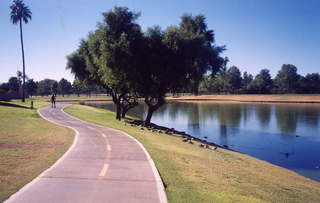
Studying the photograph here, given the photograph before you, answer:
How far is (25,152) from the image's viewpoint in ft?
40.1

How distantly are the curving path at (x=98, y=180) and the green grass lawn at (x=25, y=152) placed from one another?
15.9 inches

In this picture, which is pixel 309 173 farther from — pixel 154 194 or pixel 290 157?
pixel 154 194

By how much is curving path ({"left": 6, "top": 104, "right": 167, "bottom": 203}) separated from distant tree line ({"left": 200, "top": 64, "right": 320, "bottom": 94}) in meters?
104

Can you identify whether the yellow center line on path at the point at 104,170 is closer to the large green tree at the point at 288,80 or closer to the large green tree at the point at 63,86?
the large green tree at the point at 288,80

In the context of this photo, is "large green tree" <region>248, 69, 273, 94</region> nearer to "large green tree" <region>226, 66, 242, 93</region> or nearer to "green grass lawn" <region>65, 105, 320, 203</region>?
"large green tree" <region>226, 66, 242, 93</region>

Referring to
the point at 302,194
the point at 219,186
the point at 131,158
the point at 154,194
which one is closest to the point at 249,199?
the point at 219,186

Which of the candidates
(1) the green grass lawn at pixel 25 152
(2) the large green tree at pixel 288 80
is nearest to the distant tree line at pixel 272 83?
(2) the large green tree at pixel 288 80

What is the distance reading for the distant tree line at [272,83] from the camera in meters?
117

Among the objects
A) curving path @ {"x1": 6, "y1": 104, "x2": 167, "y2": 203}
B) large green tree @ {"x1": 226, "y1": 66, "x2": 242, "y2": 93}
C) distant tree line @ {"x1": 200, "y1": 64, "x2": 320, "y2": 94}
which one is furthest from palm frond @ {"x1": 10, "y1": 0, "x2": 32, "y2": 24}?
large green tree @ {"x1": 226, "y1": 66, "x2": 242, "y2": 93}

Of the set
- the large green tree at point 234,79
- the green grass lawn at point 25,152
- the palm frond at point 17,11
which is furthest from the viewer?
the large green tree at point 234,79

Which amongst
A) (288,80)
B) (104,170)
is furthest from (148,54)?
(288,80)

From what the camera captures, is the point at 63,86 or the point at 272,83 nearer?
the point at 272,83

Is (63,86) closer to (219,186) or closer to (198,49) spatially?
(198,49)

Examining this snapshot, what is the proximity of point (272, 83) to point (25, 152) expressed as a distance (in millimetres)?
128339
